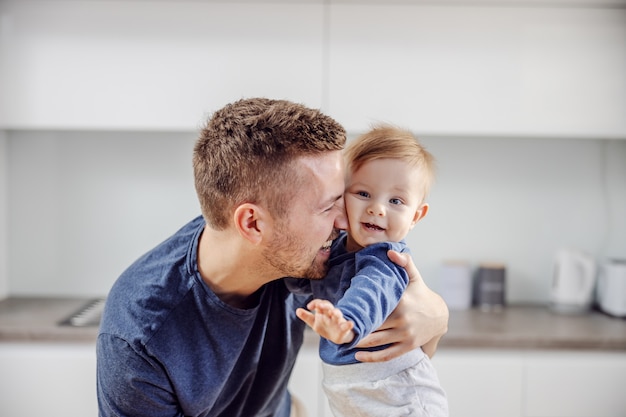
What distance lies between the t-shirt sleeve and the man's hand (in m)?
0.42

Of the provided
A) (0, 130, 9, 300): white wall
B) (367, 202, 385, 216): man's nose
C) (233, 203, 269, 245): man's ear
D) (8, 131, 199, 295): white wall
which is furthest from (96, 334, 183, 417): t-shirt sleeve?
(0, 130, 9, 300): white wall

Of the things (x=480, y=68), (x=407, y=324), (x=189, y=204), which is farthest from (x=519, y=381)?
(x=189, y=204)

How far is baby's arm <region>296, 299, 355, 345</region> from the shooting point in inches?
39.2

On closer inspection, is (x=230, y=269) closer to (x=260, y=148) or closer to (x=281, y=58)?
(x=260, y=148)

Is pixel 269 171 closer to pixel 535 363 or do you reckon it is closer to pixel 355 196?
pixel 355 196

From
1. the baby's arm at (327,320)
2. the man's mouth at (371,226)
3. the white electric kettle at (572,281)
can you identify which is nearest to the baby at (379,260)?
the man's mouth at (371,226)

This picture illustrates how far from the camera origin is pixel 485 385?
2400 mm

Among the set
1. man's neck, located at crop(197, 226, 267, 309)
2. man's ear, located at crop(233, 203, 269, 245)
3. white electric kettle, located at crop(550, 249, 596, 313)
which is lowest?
white electric kettle, located at crop(550, 249, 596, 313)

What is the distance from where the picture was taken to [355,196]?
1.40 m

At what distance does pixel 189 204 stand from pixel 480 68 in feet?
4.09

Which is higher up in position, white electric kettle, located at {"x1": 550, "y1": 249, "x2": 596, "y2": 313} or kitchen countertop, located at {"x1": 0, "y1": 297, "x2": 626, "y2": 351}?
white electric kettle, located at {"x1": 550, "y1": 249, "x2": 596, "y2": 313}

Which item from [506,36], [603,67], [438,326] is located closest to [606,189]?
[603,67]

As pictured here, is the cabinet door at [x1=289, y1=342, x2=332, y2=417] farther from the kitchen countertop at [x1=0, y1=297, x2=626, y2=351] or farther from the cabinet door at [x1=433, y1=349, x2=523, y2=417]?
the cabinet door at [x1=433, y1=349, x2=523, y2=417]

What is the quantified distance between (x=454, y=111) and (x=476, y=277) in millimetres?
740
